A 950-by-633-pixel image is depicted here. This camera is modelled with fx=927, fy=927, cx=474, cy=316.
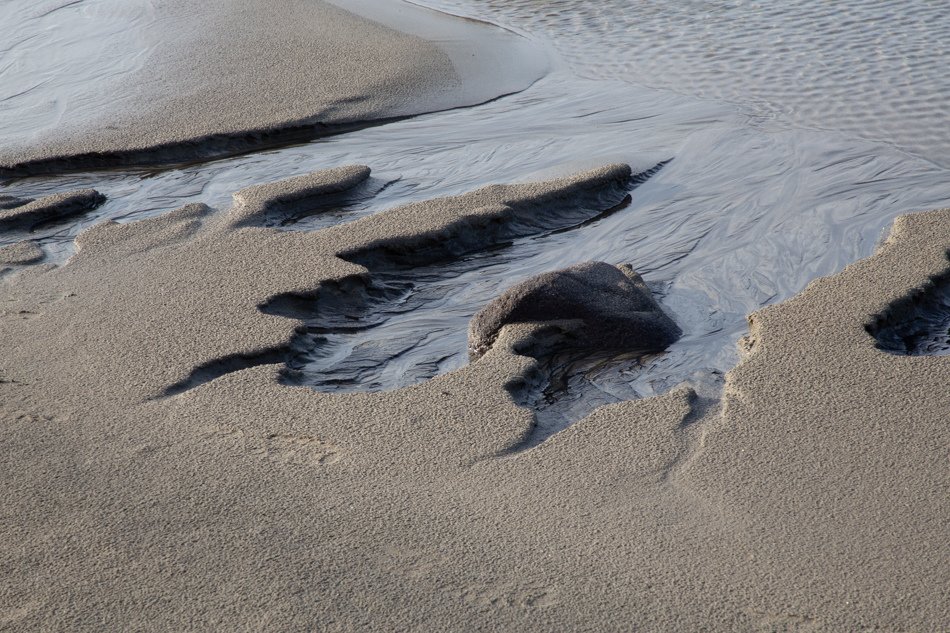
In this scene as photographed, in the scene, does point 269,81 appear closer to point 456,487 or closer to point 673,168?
point 673,168

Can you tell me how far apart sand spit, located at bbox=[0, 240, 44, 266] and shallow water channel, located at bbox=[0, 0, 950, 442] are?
9cm

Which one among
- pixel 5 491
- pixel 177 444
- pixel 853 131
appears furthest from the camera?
pixel 853 131

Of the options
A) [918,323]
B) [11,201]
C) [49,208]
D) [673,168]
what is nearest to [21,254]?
[49,208]

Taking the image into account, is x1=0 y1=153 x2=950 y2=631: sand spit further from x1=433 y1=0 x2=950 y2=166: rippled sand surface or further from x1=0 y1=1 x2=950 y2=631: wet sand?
x1=433 y1=0 x2=950 y2=166: rippled sand surface

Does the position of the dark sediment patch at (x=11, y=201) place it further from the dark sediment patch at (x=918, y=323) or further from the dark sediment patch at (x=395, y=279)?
the dark sediment patch at (x=918, y=323)

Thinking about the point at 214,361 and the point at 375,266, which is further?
the point at 375,266

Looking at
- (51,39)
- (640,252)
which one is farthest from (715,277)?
(51,39)

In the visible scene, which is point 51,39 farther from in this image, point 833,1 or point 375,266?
point 833,1

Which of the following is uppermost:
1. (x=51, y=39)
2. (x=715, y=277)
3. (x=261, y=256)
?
(x=51, y=39)

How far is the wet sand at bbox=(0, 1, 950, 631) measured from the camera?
202cm

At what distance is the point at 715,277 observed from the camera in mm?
3850

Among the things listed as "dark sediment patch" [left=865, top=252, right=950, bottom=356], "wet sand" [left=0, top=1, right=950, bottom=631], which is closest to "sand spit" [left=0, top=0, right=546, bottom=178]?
"wet sand" [left=0, top=1, right=950, bottom=631]

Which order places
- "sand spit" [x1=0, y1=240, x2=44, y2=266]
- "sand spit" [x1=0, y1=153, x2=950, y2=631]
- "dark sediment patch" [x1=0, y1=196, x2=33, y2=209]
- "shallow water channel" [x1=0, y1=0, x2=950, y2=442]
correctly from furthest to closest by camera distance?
1. "dark sediment patch" [x1=0, y1=196, x2=33, y2=209]
2. "sand spit" [x1=0, y1=240, x2=44, y2=266]
3. "shallow water channel" [x1=0, y1=0, x2=950, y2=442]
4. "sand spit" [x1=0, y1=153, x2=950, y2=631]

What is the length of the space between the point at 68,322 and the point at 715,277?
252 centimetres
